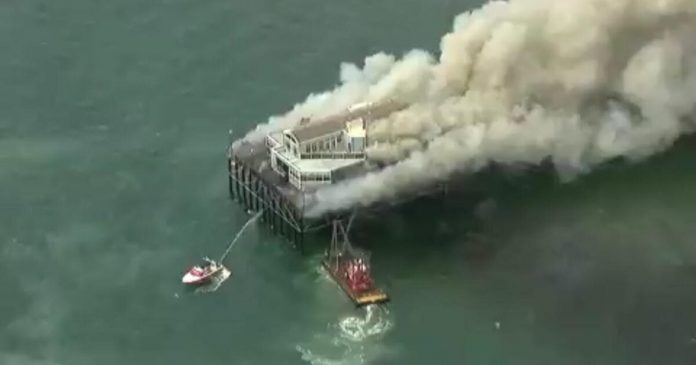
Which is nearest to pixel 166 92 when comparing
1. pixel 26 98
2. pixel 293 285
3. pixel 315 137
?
pixel 26 98

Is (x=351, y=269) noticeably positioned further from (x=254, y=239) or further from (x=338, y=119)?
(x=338, y=119)

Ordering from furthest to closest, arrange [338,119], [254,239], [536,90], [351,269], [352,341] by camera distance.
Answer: [536,90]
[338,119]
[254,239]
[351,269]
[352,341]

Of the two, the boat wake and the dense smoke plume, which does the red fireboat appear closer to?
the boat wake

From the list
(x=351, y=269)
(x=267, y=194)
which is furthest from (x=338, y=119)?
(x=351, y=269)

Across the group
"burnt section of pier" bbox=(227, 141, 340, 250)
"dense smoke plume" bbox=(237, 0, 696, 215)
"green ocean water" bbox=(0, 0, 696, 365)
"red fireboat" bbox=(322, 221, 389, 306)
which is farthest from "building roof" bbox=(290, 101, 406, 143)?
"red fireboat" bbox=(322, 221, 389, 306)

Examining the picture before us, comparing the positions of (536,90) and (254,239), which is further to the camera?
(536,90)
